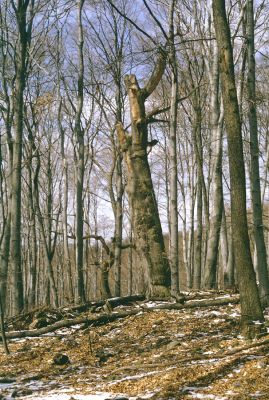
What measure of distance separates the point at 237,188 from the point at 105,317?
3311mm

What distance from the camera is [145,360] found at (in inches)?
212

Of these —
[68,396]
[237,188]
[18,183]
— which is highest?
[18,183]

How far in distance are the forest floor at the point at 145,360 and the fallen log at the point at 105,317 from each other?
0.06m

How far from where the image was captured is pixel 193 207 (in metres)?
22.1

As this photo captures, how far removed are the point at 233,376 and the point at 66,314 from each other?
4.18 m

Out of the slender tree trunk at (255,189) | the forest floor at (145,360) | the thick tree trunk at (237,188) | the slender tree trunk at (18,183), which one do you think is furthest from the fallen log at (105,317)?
the slender tree trunk at (18,183)

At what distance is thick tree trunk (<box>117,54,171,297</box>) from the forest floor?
857 mm

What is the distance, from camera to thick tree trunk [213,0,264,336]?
18.3 feet

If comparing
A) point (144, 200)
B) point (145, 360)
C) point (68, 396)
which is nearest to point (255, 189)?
point (144, 200)

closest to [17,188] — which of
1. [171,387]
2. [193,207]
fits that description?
[171,387]

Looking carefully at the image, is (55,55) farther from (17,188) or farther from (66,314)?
(66,314)

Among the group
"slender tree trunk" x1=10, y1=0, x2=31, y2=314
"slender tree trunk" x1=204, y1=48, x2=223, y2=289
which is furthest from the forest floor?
"slender tree trunk" x1=204, y1=48, x2=223, y2=289

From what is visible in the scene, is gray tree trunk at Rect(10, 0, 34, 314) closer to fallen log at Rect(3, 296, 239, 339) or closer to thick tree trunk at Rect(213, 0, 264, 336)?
fallen log at Rect(3, 296, 239, 339)

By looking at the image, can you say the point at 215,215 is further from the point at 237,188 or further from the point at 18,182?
the point at 237,188
